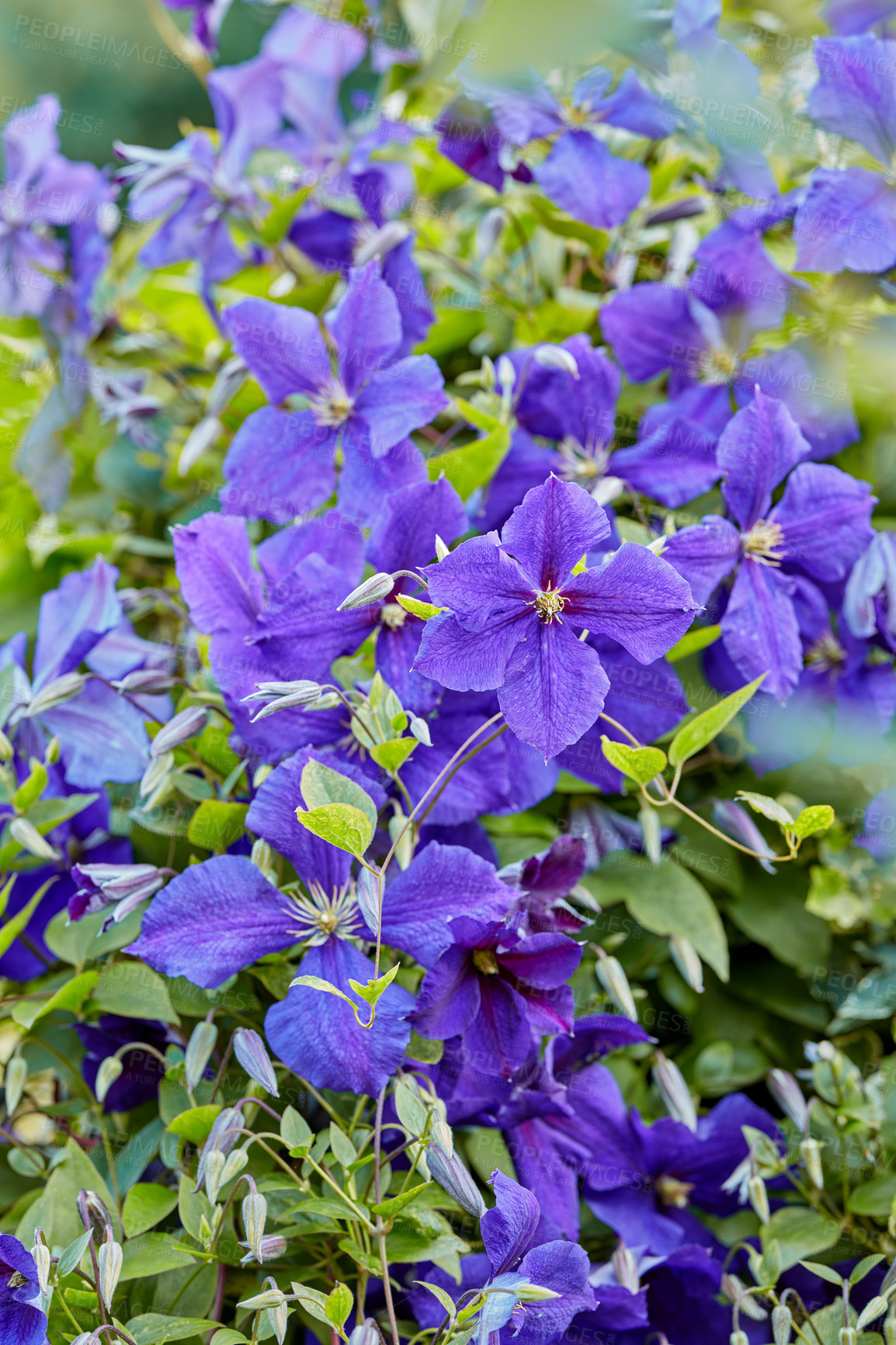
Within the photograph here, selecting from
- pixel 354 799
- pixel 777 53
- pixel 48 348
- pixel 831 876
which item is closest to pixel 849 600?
pixel 831 876

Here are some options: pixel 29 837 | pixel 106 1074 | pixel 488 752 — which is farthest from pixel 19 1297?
pixel 488 752

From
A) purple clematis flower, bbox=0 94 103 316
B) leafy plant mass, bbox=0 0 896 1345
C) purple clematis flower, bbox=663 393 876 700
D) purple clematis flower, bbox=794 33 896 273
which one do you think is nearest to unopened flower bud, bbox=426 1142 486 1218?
leafy plant mass, bbox=0 0 896 1345

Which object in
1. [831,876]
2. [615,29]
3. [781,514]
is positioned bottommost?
[831,876]

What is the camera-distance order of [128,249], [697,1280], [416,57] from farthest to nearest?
[128,249]
[416,57]
[697,1280]

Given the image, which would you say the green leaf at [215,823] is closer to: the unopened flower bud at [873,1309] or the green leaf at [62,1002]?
the green leaf at [62,1002]

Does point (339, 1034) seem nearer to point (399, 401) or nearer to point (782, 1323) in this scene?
point (782, 1323)

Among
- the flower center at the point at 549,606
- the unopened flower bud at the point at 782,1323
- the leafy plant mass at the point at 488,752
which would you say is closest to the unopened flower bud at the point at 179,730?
the leafy plant mass at the point at 488,752

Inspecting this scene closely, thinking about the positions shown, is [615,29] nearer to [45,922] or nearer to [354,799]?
[354,799]

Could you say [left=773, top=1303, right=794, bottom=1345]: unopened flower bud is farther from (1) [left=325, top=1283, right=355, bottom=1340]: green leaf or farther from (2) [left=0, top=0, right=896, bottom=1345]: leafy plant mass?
(1) [left=325, top=1283, right=355, bottom=1340]: green leaf
